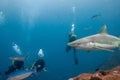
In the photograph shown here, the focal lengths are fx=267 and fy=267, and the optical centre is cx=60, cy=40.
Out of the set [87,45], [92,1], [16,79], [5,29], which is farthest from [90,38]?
[92,1]

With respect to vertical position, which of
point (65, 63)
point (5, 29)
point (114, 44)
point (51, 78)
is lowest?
point (114, 44)

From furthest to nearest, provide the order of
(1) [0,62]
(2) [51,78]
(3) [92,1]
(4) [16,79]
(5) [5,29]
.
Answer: (3) [92,1], (5) [5,29], (1) [0,62], (2) [51,78], (4) [16,79]

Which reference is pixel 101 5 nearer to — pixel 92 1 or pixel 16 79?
pixel 92 1

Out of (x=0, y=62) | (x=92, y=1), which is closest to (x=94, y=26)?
(x=92, y=1)

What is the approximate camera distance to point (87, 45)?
4.61 m

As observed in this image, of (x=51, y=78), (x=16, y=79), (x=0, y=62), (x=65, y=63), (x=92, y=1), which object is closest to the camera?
(x=16, y=79)

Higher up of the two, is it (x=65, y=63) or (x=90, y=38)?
(x=65, y=63)

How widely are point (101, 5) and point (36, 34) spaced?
21970 mm

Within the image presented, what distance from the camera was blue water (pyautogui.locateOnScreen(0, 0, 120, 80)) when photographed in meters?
51.6

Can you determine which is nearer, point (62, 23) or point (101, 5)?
point (101, 5)

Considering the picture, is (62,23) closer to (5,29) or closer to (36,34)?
(36,34)

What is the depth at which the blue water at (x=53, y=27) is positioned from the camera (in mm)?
51644

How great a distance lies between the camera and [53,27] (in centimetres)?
7675

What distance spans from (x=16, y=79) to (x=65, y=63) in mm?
47359
